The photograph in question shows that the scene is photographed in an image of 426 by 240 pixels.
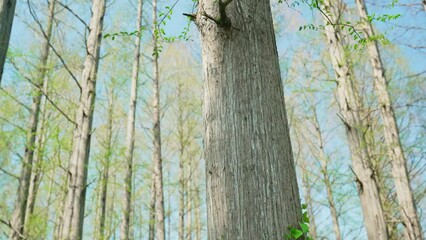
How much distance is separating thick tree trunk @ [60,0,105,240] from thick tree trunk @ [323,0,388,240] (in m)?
3.45

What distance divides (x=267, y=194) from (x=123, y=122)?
516 inches

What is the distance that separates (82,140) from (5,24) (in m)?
1.99

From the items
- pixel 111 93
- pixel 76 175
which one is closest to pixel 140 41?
pixel 111 93

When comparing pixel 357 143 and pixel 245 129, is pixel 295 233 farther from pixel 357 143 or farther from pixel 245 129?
pixel 357 143

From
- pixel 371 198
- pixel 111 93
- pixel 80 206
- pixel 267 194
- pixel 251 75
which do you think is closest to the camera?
pixel 267 194

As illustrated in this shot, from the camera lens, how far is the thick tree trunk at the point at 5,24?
3.50 m

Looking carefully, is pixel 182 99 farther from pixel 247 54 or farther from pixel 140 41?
pixel 247 54

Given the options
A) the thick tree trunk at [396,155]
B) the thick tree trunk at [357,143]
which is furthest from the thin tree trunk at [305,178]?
the thick tree trunk at [357,143]

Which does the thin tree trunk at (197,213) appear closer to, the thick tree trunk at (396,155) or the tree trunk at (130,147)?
the tree trunk at (130,147)

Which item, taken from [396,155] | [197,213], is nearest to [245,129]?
[396,155]

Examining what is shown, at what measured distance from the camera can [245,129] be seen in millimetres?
1713

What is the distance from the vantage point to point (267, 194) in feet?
5.26

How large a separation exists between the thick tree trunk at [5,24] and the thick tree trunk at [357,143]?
3.66 metres

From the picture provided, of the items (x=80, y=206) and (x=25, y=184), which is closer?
(x=80, y=206)
